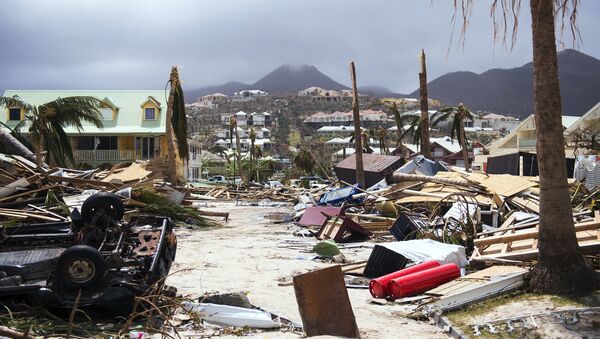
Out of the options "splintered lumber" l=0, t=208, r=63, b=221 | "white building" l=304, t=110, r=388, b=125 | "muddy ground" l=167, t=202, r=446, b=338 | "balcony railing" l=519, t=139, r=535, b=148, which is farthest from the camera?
"white building" l=304, t=110, r=388, b=125

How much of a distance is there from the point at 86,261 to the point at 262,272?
Result: 505cm

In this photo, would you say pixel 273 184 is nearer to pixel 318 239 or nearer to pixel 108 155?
pixel 108 155

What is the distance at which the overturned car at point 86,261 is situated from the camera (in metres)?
6.33

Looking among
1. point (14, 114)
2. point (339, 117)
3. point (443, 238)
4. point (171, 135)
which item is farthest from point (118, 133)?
point (339, 117)

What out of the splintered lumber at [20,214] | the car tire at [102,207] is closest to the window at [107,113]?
the splintered lumber at [20,214]

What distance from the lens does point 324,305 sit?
6.70 meters

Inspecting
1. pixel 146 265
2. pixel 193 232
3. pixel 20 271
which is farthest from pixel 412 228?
pixel 20 271

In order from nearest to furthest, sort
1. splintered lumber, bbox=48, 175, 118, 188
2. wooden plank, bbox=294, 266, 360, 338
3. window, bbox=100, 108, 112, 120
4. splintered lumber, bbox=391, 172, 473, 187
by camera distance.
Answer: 1. wooden plank, bbox=294, 266, 360, 338
2. splintered lumber, bbox=48, 175, 118, 188
3. splintered lumber, bbox=391, 172, 473, 187
4. window, bbox=100, 108, 112, 120

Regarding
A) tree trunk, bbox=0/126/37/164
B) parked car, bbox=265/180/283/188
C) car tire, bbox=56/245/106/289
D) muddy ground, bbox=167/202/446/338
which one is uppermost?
tree trunk, bbox=0/126/37/164

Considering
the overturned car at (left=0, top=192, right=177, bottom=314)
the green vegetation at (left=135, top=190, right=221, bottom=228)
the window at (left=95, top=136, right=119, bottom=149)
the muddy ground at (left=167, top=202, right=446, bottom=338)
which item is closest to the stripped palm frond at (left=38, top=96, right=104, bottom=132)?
the green vegetation at (left=135, top=190, right=221, bottom=228)

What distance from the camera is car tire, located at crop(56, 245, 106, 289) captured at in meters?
6.32

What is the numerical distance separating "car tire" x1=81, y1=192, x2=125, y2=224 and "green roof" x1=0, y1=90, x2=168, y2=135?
36.8 m

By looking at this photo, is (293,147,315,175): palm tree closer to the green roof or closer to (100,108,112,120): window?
the green roof

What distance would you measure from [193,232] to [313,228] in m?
3.68
